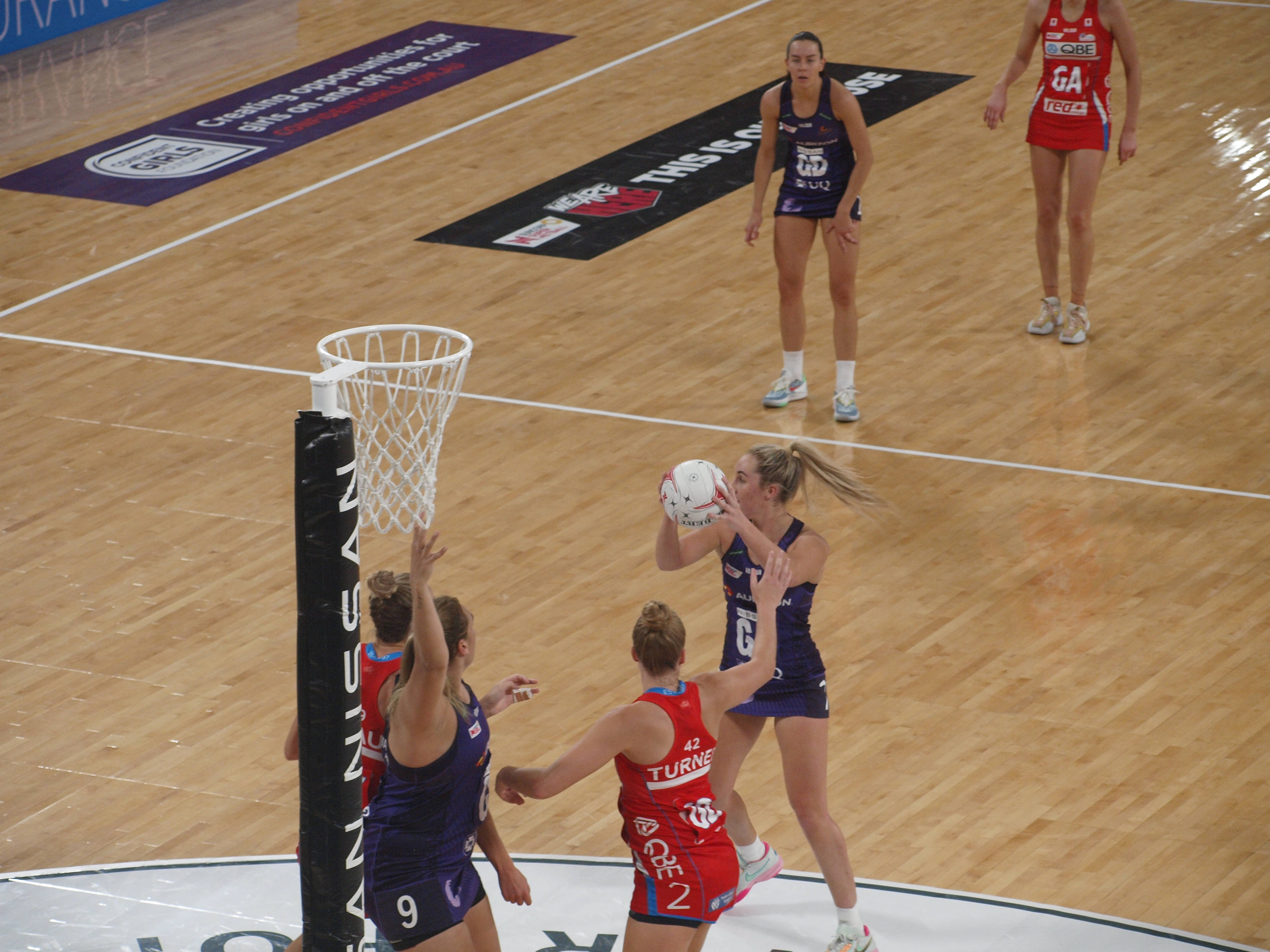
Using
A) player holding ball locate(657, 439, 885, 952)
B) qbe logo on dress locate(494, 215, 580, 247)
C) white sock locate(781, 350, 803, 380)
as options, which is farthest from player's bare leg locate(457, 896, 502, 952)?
qbe logo on dress locate(494, 215, 580, 247)

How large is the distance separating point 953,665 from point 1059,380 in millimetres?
3376

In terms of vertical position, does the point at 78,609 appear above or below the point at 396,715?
below

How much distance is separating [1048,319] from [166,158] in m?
7.57

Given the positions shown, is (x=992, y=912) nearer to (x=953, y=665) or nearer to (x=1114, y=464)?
(x=953, y=665)

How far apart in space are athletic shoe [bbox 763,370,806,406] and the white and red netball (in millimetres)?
4697

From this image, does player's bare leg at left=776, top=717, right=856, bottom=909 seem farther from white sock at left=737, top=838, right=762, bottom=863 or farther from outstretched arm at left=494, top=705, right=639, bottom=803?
outstretched arm at left=494, top=705, right=639, bottom=803

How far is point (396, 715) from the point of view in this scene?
5.19 metres

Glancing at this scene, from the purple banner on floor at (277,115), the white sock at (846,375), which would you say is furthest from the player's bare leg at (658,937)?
the purple banner on floor at (277,115)

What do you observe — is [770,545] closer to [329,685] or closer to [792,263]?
[329,685]

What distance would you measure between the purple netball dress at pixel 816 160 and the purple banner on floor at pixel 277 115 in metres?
6.15

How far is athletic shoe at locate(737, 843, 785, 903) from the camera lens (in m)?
6.65

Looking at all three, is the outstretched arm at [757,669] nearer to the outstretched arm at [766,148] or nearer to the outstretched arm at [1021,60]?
the outstretched arm at [766,148]

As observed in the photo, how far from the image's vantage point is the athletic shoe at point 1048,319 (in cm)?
1172

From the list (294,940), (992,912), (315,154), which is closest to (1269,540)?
(992,912)
